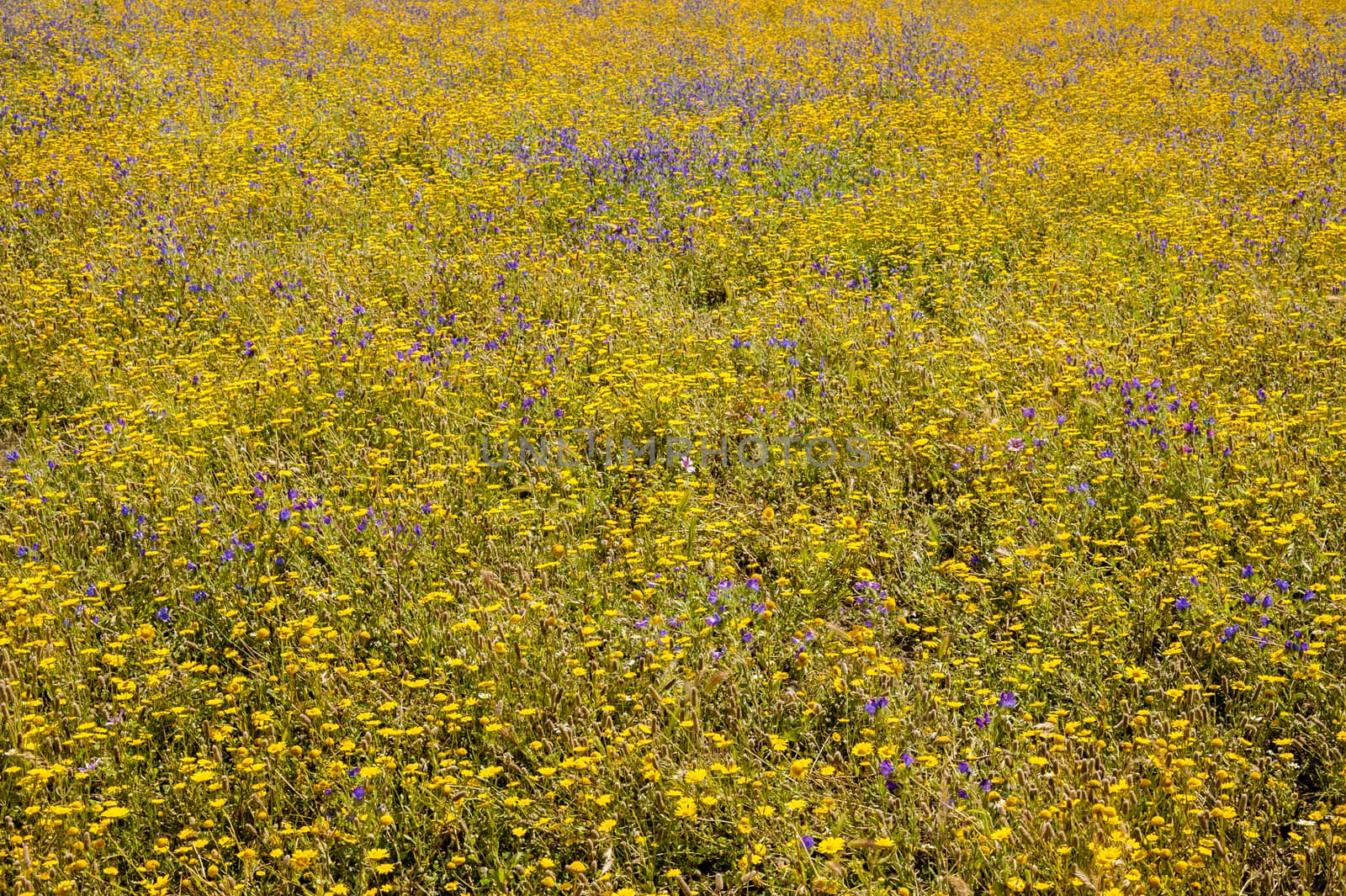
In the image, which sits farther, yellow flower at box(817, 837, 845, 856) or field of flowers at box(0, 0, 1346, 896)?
field of flowers at box(0, 0, 1346, 896)

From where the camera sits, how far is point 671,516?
4375mm

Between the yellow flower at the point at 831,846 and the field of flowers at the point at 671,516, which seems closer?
the yellow flower at the point at 831,846

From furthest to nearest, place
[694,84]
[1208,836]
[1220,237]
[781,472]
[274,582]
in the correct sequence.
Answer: [694,84] → [1220,237] → [781,472] → [274,582] → [1208,836]

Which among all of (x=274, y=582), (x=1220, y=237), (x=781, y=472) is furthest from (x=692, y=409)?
(x=1220, y=237)

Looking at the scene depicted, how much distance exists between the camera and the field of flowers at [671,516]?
9.67ft

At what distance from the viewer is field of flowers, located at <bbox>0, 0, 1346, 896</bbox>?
295 cm

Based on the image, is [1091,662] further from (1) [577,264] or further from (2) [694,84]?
(2) [694,84]

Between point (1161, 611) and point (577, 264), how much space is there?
14.8 ft

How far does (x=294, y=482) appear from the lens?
4746 millimetres

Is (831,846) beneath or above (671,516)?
above

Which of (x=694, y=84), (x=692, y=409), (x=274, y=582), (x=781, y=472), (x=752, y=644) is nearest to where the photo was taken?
(x=752, y=644)

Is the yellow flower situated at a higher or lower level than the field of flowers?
higher

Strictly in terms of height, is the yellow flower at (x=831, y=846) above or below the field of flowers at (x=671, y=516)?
above

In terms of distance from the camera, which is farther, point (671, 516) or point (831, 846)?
point (671, 516)
